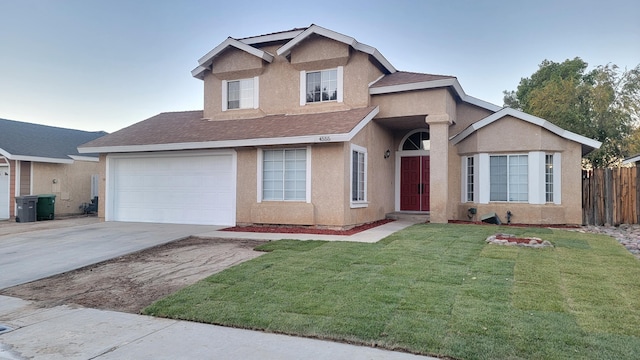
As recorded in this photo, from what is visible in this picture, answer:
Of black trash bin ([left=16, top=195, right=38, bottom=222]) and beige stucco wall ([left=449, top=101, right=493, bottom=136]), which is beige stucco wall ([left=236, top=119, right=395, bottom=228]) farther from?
black trash bin ([left=16, top=195, right=38, bottom=222])

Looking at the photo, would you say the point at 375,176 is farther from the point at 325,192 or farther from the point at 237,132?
the point at 237,132

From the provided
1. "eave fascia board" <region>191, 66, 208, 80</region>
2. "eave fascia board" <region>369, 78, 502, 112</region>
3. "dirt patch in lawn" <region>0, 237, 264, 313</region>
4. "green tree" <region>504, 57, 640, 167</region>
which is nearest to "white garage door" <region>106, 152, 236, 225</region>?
"eave fascia board" <region>191, 66, 208, 80</region>

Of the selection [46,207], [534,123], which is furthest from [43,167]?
[534,123]

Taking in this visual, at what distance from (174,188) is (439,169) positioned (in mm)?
9412

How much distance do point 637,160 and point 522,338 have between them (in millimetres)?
16839

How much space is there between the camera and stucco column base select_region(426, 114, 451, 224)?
13.2m

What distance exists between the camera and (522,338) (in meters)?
3.93

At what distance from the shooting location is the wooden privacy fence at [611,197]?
→ 1323 centimetres

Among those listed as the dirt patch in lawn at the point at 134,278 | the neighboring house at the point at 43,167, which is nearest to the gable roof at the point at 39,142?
the neighboring house at the point at 43,167

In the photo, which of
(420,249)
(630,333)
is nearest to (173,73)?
(420,249)

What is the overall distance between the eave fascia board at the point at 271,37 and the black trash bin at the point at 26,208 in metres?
10.9

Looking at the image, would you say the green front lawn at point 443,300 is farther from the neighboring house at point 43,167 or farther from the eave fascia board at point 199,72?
the neighboring house at point 43,167

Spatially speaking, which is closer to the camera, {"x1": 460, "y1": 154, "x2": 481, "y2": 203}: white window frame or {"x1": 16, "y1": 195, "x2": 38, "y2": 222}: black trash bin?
{"x1": 460, "y1": 154, "x2": 481, "y2": 203}: white window frame

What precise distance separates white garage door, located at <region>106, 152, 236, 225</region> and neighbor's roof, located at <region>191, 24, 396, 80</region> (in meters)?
3.86
